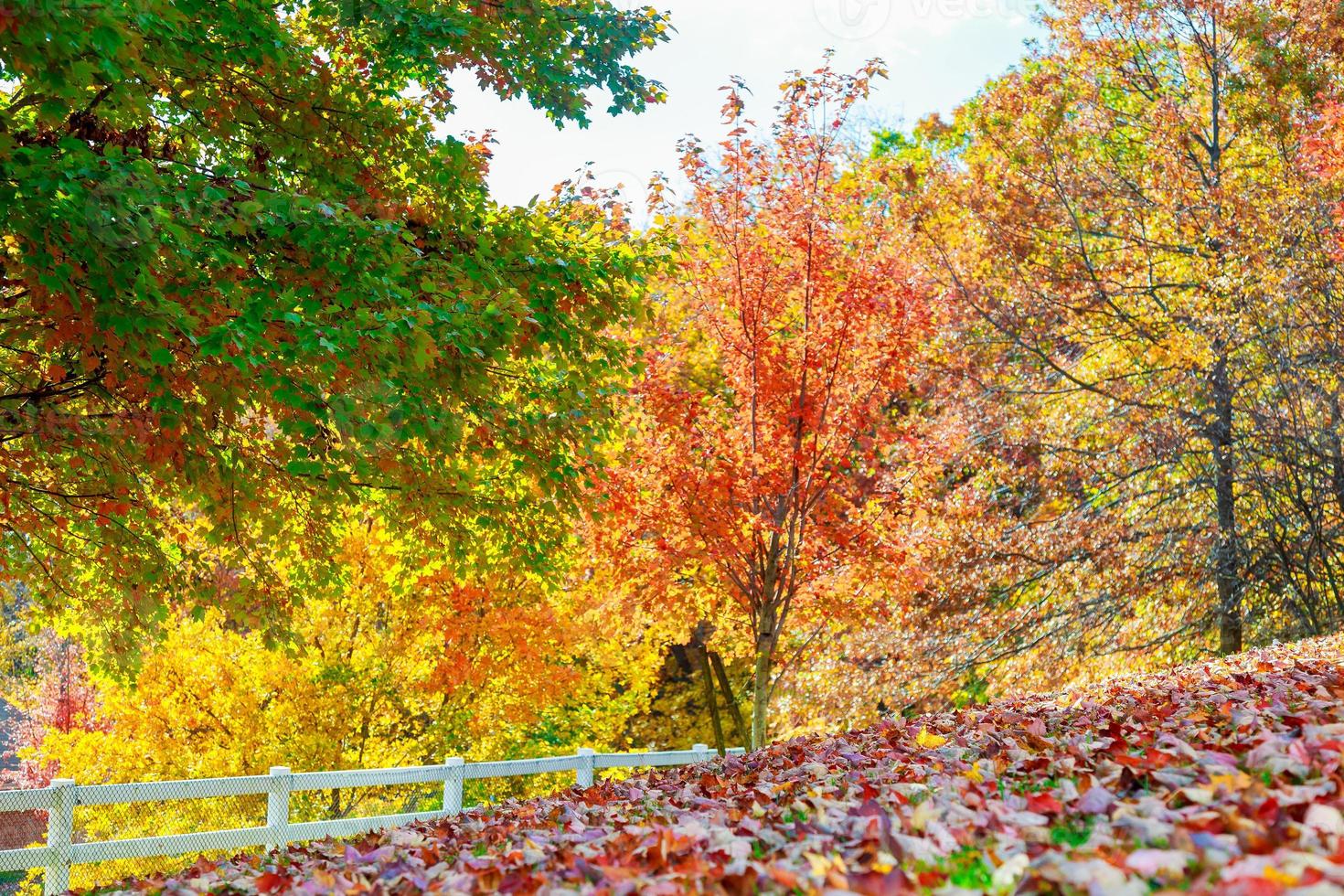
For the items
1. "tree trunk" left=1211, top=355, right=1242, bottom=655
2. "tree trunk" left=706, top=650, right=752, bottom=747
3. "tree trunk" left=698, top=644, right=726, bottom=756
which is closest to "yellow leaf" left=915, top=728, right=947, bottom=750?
"tree trunk" left=1211, top=355, right=1242, bottom=655

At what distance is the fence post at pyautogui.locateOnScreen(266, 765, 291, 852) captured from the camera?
7.93 meters

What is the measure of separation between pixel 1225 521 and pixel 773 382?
661 centimetres

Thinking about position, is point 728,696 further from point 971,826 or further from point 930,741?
point 971,826

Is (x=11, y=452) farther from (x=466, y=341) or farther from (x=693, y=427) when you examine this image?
(x=693, y=427)

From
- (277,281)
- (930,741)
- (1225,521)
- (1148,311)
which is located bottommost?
(930,741)

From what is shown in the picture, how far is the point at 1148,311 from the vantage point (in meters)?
15.2

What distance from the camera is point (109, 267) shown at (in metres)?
5.48

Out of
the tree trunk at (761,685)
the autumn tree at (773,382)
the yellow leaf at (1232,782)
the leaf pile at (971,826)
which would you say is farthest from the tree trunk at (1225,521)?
the yellow leaf at (1232,782)

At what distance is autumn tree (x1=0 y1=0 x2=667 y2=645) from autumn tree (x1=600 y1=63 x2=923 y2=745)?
8.01 ft

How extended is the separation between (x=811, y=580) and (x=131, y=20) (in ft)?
26.9

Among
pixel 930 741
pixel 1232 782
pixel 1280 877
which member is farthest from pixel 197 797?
pixel 1280 877

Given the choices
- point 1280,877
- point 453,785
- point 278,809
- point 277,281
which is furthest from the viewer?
point 453,785

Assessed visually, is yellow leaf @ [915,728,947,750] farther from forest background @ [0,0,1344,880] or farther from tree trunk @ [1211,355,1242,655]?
tree trunk @ [1211,355,1242,655]

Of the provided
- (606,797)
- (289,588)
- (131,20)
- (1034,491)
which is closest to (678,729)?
(1034,491)
